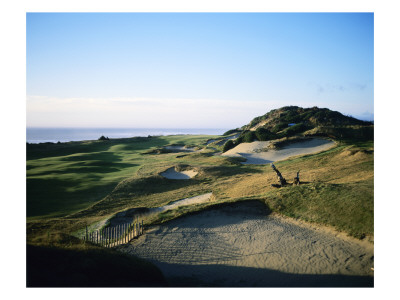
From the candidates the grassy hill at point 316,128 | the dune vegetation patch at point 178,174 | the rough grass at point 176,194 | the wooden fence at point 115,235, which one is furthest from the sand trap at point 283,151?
the wooden fence at point 115,235

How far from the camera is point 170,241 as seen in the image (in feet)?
33.6

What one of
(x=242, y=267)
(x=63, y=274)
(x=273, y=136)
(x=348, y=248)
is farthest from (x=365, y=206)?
(x=273, y=136)

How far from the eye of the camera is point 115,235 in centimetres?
1124

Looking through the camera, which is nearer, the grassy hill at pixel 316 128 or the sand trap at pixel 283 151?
the sand trap at pixel 283 151

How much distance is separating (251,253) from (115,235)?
6.52 m

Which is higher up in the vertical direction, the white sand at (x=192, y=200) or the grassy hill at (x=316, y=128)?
the grassy hill at (x=316, y=128)

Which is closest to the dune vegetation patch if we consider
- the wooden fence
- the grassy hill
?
the wooden fence

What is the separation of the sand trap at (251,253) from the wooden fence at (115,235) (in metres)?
0.53

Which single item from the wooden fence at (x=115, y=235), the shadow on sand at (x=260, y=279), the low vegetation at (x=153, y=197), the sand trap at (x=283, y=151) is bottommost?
the shadow on sand at (x=260, y=279)

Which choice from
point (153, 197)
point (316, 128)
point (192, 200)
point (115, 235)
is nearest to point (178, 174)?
point (153, 197)

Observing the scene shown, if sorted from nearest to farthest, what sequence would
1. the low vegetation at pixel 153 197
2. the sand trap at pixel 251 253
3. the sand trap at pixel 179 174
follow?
1. the low vegetation at pixel 153 197
2. the sand trap at pixel 251 253
3. the sand trap at pixel 179 174

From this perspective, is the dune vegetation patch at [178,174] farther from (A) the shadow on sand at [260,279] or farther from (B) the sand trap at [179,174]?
(A) the shadow on sand at [260,279]

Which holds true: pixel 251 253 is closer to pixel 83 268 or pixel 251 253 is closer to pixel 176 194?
pixel 83 268

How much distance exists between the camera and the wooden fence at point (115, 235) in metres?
10.4
